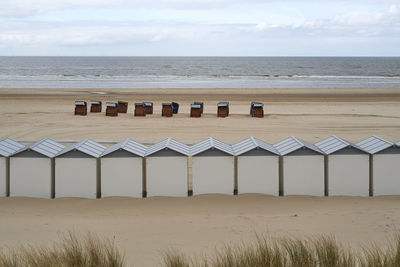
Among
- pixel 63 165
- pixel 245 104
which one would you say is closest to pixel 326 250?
pixel 63 165

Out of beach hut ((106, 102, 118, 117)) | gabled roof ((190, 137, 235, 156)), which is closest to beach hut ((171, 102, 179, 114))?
beach hut ((106, 102, 118, 117))

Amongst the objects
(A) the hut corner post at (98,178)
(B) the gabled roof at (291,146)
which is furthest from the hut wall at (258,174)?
(A) the hut corner post at (98,178)

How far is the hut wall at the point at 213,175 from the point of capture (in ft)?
32.9

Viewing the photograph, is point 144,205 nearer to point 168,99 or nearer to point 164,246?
point 164,246

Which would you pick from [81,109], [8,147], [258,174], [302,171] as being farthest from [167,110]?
[302,171]

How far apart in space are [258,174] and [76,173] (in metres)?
3.38

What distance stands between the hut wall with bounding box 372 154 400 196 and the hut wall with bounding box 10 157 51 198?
20.0ft

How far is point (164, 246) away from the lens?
7691mm

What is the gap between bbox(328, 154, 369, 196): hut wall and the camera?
10109mm

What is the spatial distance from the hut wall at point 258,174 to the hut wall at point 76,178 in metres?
2.74

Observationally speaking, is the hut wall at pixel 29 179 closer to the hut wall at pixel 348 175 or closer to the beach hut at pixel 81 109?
the hut wall at pixel 348 175

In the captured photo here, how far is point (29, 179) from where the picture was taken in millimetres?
10094

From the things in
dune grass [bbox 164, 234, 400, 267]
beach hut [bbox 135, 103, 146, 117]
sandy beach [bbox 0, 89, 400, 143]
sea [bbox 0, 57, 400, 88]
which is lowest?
dune grass [bbox 164, 234, 400, 267]

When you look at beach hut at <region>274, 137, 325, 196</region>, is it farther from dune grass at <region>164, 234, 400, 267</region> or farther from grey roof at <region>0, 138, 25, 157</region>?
grey roof at <region>0, 138, 25, 157</region>
